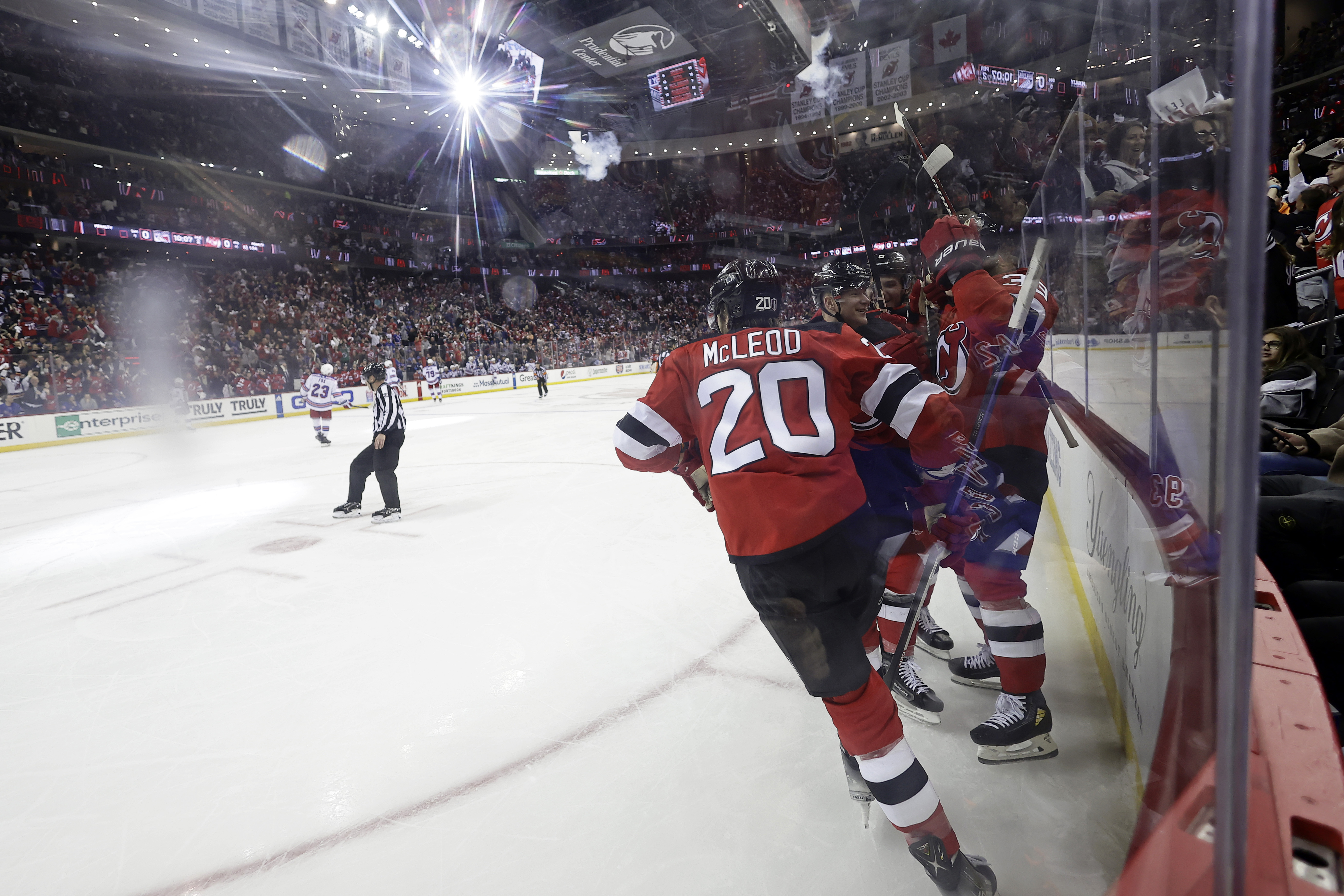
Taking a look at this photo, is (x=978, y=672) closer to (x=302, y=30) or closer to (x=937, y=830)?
(x=937, y=830)

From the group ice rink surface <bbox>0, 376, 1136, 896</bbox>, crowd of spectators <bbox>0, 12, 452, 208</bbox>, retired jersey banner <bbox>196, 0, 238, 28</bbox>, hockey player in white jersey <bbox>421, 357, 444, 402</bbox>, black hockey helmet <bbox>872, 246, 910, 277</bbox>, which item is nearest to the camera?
ice rink surface <bbox>0, 376, 1136, 896</bbox>

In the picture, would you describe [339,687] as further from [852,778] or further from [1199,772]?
[1199,772]

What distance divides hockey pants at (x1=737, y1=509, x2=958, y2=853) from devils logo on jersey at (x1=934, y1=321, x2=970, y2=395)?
2.27 ft

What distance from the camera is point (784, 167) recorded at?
22.7 ft

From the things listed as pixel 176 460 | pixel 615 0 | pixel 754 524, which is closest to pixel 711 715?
pixel 754 524

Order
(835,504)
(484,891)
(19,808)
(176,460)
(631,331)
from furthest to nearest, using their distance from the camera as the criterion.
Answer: (631,331) < (176,460) < (19,808) < (484,891) < (835,504)

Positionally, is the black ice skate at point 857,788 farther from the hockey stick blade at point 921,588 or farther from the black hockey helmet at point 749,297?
the black hockey helmet at point 749,297

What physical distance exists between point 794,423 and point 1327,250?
291 cm

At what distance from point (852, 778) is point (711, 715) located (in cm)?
54

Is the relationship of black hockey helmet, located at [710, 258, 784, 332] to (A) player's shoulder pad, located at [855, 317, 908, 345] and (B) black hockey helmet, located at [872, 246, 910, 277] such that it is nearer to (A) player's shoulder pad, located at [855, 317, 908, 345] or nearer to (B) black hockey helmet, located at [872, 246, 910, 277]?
(A) player's shoulder pad, located at [855, 317, 908, 345]

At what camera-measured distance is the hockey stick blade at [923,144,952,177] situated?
102 inches

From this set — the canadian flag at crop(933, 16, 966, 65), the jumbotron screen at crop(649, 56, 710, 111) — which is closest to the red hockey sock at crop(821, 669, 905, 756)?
the canadian flag at crop(933, 16, 966, 65)

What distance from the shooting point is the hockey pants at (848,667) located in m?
1.40

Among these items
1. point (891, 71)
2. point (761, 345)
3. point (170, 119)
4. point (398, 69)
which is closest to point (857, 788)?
point (761, 345)
